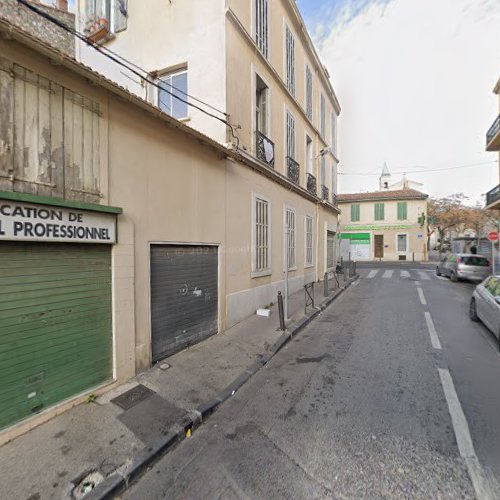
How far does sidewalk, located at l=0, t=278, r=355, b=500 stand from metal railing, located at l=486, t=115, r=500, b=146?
64.6ft

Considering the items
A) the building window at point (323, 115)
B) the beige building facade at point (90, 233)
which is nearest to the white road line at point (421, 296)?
the beige building facade at point (90, 233)

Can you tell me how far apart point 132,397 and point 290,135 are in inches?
382

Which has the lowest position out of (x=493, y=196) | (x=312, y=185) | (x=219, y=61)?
(x=312, y=185)

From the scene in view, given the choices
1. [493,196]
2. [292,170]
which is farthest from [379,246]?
[292,170]

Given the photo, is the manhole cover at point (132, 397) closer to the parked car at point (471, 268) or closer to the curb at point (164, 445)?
the curb at point (164, 445)

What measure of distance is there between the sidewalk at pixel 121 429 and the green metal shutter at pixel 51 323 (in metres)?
Answer: 0.34

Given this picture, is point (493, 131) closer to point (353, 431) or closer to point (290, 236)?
point (290, 236)

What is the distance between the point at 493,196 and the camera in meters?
17.3

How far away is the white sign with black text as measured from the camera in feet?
9.14

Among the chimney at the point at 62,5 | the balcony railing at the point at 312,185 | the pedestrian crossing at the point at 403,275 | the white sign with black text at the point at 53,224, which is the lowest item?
the pedestrian crossing at the point at 403,275

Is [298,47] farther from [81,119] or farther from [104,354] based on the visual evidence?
[104,354]

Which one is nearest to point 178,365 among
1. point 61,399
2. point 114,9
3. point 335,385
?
point 61,399

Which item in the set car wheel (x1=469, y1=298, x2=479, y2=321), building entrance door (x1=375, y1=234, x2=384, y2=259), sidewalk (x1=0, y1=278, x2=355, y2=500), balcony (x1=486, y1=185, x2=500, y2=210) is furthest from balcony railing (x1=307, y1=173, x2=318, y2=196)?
building entrance door (x1=375, y1=234, x2=384, y2=259)

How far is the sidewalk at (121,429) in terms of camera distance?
2365 mm
